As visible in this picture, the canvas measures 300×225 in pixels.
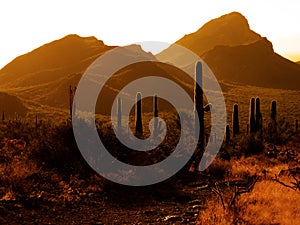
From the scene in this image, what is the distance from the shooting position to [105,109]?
5819cm

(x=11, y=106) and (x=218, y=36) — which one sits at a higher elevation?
(x=218, y=36)

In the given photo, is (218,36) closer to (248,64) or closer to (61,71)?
(248,64)

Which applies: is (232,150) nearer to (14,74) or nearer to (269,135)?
(269,135)

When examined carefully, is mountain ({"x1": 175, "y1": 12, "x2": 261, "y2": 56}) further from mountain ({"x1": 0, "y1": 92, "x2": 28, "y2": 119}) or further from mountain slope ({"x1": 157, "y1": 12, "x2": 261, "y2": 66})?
mountain ({"x1": 0, "y1": 92, "x2": 28, "y2": 119})

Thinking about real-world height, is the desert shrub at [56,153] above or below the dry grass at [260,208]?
above

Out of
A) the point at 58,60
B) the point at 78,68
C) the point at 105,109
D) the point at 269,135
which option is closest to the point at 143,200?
the point at 269,135

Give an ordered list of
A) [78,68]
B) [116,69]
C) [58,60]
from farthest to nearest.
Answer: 1. [58,60]
2. [78,68]
3. [116,69]

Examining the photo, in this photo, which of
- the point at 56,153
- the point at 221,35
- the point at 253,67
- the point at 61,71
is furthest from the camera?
the point at 221,35

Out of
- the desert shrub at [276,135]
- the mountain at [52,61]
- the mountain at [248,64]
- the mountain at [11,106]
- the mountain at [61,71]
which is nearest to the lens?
the desert shrub at [276,135]

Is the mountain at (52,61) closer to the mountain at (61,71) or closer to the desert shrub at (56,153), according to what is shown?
the mountain at (61,71)

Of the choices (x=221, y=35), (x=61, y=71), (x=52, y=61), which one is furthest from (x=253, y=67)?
(x=52, y=61)

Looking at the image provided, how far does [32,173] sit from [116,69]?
72.5m

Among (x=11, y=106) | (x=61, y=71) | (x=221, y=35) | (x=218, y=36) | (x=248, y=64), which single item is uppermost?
(x=221, y=35)

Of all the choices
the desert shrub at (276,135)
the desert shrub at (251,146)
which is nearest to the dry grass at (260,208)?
the desert shrub at (251,146)
